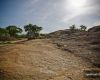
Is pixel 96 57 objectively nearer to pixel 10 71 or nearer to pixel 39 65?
pixel 39 65

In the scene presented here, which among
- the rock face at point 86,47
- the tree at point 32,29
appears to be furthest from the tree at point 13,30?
the rock face at point 86,47

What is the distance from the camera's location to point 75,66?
351 inches

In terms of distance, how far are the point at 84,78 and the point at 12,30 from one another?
56.2m

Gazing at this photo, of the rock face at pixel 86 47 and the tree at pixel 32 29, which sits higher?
the tree at pixel 32 29

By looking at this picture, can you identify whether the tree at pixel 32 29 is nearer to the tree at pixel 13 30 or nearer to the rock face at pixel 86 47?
the tree at pixel 13 30

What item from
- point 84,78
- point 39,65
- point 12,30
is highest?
point 12,30

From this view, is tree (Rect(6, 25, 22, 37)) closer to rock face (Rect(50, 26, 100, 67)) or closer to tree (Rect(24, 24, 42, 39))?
tree (Rect(24, 24, 42, 39))

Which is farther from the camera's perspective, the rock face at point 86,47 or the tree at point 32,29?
the tree at point 32,29

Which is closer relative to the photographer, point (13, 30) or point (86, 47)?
point (86, 47)

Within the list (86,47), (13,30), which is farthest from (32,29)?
(86,47)

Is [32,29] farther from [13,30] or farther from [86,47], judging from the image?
[86,47]

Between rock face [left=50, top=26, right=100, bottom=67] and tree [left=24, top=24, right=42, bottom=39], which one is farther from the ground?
tree [left=24, top=24, right=42, bottom=39]

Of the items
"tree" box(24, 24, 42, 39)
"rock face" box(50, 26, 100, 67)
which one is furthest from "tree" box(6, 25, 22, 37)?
"rock face" box(50, 26, 100, 67)

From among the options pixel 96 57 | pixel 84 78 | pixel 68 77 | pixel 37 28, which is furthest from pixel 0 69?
pixel 37 28
